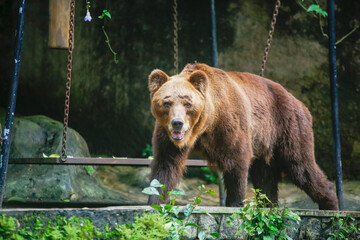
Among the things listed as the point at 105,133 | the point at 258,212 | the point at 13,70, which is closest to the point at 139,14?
the point at 105,133

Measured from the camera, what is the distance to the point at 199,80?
535cm

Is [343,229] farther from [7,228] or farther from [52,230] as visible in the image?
[7,228]

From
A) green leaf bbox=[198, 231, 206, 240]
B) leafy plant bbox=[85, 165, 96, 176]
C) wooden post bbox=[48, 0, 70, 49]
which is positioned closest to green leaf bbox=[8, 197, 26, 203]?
leafy plant bbox=[85, 165, 96, 176]

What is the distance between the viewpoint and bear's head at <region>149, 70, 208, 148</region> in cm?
503

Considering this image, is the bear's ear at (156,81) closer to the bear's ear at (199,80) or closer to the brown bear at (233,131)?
the brown bear at (233,131)

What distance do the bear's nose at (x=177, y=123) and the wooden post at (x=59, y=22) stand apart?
87.2 inches

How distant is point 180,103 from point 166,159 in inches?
24.9

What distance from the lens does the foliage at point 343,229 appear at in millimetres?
4598

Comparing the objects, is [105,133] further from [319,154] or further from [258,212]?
[258,212]

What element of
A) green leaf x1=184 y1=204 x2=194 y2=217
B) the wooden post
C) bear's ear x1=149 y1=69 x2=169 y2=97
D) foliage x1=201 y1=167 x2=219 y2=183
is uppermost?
the wooden post

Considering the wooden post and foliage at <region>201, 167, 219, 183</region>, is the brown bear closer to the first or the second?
the wooden post

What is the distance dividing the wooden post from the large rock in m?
2.73

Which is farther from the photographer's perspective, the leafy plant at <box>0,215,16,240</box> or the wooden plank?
the wooden plank

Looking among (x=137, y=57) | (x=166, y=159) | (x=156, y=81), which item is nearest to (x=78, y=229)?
(x=166, y=159)
